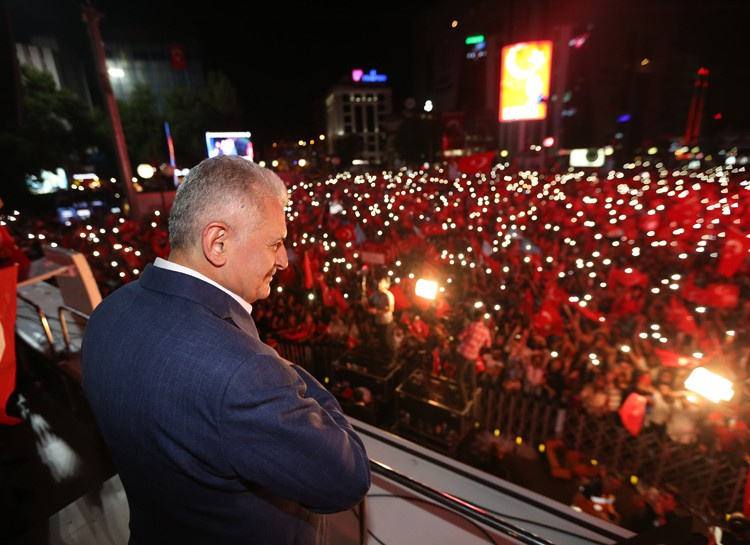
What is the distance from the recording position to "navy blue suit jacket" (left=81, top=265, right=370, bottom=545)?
100cm

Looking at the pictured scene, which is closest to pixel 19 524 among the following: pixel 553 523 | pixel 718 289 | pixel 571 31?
pixel 553 523

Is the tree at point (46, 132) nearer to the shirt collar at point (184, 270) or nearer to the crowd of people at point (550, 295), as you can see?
the crowd of people at point (550, 295)

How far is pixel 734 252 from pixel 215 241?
1054 centimetres

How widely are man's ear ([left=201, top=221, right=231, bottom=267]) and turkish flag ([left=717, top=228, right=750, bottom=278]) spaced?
10360 mm

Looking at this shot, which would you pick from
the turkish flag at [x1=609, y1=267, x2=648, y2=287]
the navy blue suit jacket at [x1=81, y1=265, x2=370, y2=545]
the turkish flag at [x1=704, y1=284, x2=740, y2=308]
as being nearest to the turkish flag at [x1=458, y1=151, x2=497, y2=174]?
the turkish flag at [x1=609, y1=267, x2=648, y2=287]

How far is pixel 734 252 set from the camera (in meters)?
8.11

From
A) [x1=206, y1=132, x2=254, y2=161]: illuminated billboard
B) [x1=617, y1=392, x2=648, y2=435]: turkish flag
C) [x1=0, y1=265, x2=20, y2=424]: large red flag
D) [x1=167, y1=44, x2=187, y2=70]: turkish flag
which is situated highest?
[x1=167, y1=44, x2=187, y2=70]: turkish flag

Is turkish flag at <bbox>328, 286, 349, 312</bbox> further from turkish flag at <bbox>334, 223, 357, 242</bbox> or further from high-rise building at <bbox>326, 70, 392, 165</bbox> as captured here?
high-rise building at <bbox>326, 70, 392, 165</bbox>

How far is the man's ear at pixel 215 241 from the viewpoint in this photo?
120 cm

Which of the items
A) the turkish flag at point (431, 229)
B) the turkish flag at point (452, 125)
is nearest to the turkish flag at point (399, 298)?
the turkish flag at point (431, 229)

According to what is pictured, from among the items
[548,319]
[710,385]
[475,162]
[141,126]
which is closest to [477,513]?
[710,385]

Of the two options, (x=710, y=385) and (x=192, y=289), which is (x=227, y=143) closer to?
(x=710, y=385)

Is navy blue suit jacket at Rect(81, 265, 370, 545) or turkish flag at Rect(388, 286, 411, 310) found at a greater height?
navy blue suit jacket at Rect(81, 265, 370, 545)

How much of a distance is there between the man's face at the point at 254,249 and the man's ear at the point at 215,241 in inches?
0.9
